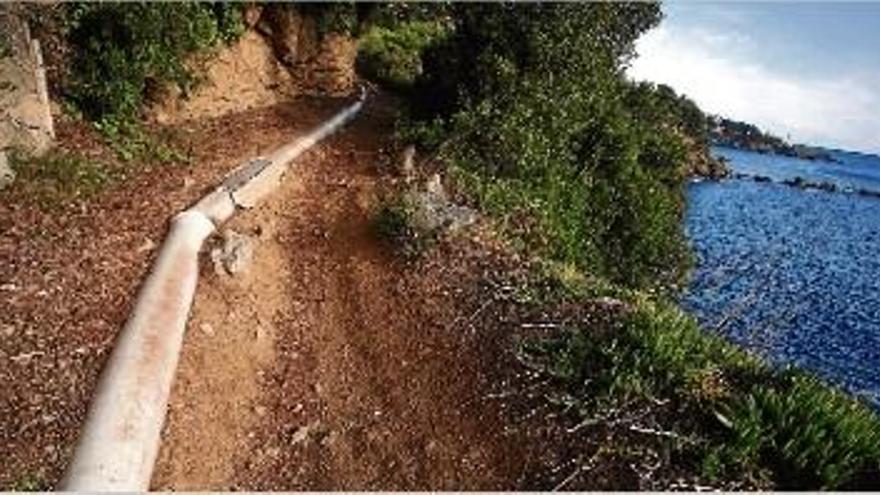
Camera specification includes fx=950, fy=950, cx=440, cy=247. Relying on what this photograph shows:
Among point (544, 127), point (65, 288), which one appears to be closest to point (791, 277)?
point (544, 127)

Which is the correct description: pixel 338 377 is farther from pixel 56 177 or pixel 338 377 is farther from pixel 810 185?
pixel 810 185

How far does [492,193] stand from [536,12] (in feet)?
11.3

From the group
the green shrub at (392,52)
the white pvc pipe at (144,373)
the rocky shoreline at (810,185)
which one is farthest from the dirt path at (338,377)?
the rocky shoreline at (810,185)

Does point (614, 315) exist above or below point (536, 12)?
below

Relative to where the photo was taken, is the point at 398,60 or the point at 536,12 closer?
the point at 536,12

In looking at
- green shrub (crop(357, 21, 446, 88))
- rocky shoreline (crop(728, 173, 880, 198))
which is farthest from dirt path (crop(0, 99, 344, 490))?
rocky shoreline (crop(728, 173, 880, 198))

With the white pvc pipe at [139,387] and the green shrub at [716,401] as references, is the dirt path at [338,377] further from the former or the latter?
the green shrub at [716,401]

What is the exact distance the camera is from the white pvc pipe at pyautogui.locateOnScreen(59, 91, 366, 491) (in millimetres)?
6586

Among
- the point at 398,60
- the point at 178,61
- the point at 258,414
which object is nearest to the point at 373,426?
the point at 258,414

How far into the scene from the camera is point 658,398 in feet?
24.2

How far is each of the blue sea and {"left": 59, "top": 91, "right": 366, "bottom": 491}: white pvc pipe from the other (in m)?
4.90

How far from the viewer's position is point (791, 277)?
3728 cm

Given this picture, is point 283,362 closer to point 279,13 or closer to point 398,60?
point 279,13

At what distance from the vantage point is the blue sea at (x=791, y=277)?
41.0 ft
